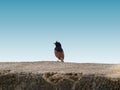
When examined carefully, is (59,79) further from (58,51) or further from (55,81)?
(58,51)

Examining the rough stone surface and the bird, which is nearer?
the rough stone surface

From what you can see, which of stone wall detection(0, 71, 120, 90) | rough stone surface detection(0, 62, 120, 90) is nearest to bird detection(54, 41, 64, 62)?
rough stone surface detection(0, 62, 120, 90)

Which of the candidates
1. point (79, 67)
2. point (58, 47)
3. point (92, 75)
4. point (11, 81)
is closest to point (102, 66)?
point (79, 67)

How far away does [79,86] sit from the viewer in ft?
25.9

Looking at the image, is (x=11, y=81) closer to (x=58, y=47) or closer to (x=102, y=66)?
(x=102, y=66)

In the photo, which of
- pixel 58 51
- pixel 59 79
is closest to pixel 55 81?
pixel 59 79

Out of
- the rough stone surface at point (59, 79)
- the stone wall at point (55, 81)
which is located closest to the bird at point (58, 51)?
the rough stone surface at point (59, 79)

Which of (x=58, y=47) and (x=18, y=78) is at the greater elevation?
(x=58, y=47)

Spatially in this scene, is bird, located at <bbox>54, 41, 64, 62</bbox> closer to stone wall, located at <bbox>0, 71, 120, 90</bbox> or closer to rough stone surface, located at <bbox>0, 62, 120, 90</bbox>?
rough stone surface, located at <bbox>0, 62, 120, 90</bbox>

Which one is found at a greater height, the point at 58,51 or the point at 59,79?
the point at 58,51

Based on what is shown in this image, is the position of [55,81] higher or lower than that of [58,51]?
lower

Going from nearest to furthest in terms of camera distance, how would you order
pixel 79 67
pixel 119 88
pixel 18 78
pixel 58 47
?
pixel 119 88 → pixel 18 78 → pixel 79 67 → pixel 58 47

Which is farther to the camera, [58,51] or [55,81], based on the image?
[58,51]

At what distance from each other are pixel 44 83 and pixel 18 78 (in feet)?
2.03
